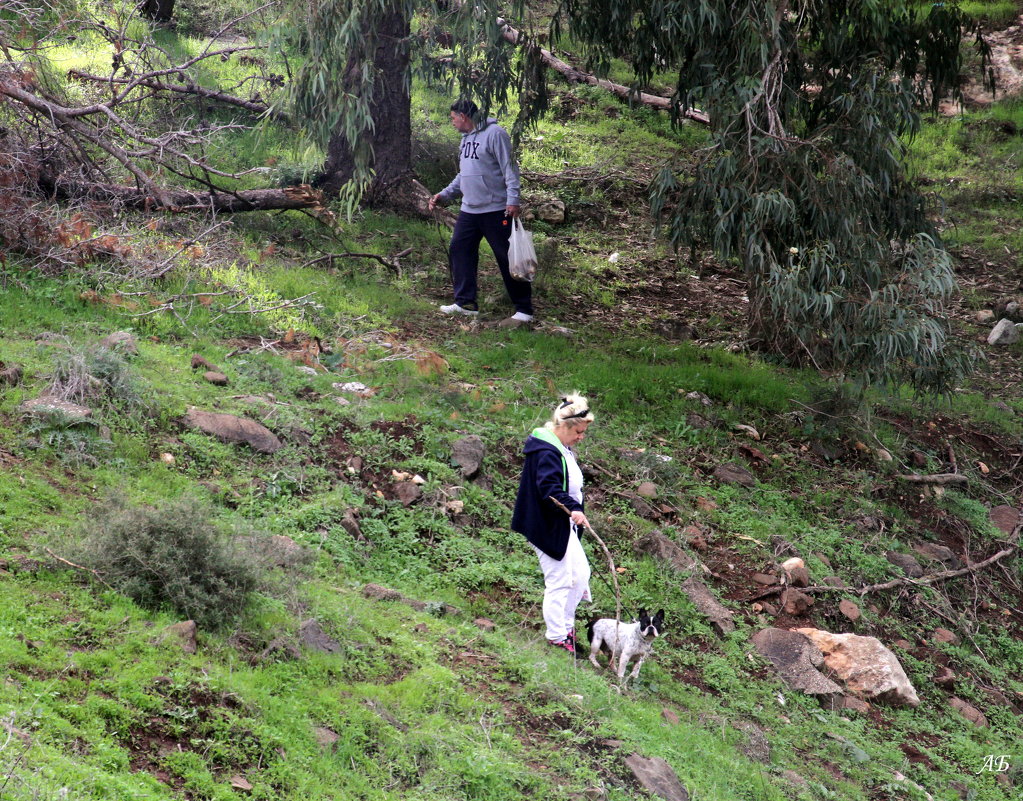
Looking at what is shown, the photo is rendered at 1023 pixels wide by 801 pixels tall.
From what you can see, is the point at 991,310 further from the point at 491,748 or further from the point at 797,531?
the point at 491,748

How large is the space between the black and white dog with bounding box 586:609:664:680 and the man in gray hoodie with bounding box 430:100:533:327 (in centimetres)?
495

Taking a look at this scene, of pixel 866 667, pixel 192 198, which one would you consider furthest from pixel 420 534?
pixel 192 198

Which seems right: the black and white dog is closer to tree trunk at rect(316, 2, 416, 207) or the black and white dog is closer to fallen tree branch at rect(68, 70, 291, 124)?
fallen tree branch at rect(68, 70, 291, 124)

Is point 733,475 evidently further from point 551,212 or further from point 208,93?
point 208,93

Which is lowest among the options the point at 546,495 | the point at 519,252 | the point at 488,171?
the point at 519,252

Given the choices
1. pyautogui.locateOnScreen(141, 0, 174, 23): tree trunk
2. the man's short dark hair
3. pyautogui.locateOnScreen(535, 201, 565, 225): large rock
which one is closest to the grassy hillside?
pyautogui.locateOnScreen(535, 201, 565, 225): large rock

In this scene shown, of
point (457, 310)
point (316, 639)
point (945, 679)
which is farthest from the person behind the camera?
point (457, 310)

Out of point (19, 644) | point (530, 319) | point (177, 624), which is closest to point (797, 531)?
point (530, 319)

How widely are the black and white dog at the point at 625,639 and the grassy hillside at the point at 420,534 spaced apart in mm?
164

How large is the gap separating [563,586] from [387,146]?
8.03 m

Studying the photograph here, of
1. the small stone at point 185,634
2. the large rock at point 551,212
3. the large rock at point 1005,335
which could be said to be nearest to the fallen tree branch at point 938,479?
the large rock at point 1005,335

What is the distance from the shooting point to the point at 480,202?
973 cm

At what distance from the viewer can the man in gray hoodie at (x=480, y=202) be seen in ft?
31.1

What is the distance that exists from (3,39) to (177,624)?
6921 millimetres
